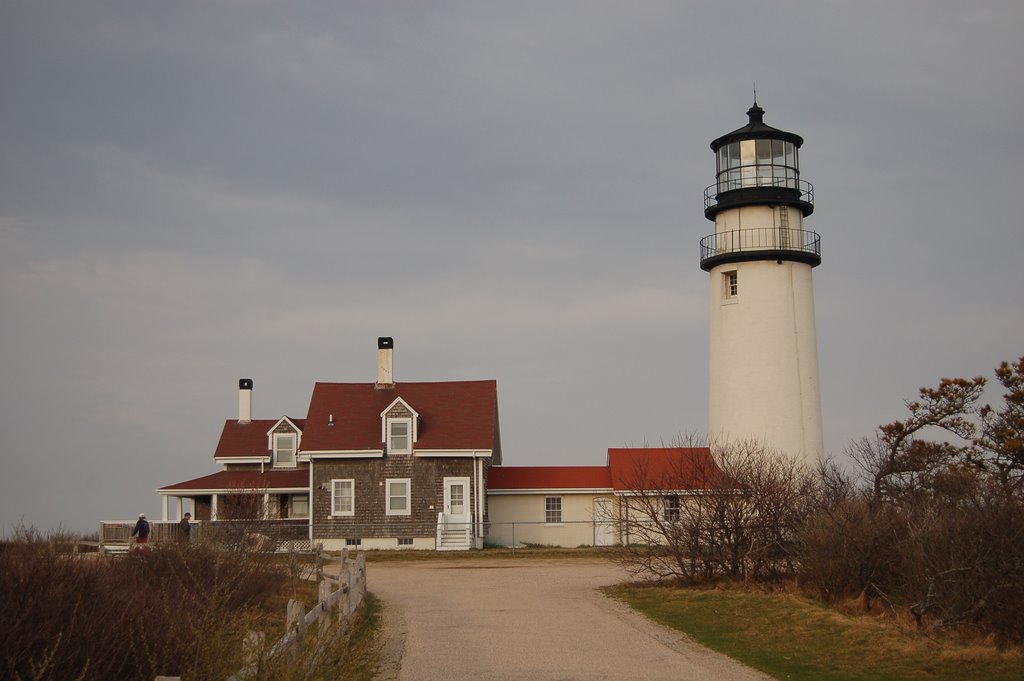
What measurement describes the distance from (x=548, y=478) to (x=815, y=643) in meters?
27.0

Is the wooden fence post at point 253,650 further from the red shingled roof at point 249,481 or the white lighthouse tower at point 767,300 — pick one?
the red shingled roof at point 249,481

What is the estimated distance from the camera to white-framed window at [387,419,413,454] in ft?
133

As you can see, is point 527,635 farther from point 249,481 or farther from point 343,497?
point 249,481

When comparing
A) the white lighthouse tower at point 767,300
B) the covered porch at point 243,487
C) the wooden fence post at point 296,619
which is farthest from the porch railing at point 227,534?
the white lighthouse tower at point 767,300

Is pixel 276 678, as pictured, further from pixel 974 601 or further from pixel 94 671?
pixel 974 601

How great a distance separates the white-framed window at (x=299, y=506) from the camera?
42.4 meters

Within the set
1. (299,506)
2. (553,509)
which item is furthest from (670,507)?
(299,506)

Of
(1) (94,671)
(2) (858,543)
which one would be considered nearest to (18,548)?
(1) (94,671)

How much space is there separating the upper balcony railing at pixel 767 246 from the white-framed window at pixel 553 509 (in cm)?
1117

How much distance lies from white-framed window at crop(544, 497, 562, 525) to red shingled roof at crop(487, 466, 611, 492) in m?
0.49

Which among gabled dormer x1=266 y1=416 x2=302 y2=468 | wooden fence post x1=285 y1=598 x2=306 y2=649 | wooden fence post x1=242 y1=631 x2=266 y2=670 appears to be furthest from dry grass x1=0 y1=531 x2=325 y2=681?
gabled dormer x1=266 y1=416 x2=302 y2=468

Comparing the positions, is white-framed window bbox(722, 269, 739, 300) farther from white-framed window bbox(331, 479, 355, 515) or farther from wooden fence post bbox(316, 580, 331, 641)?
wooden fence post bbox(316, 580, 331, 641)

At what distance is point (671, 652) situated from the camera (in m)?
14.9

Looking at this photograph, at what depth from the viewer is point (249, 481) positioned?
41906 mm
